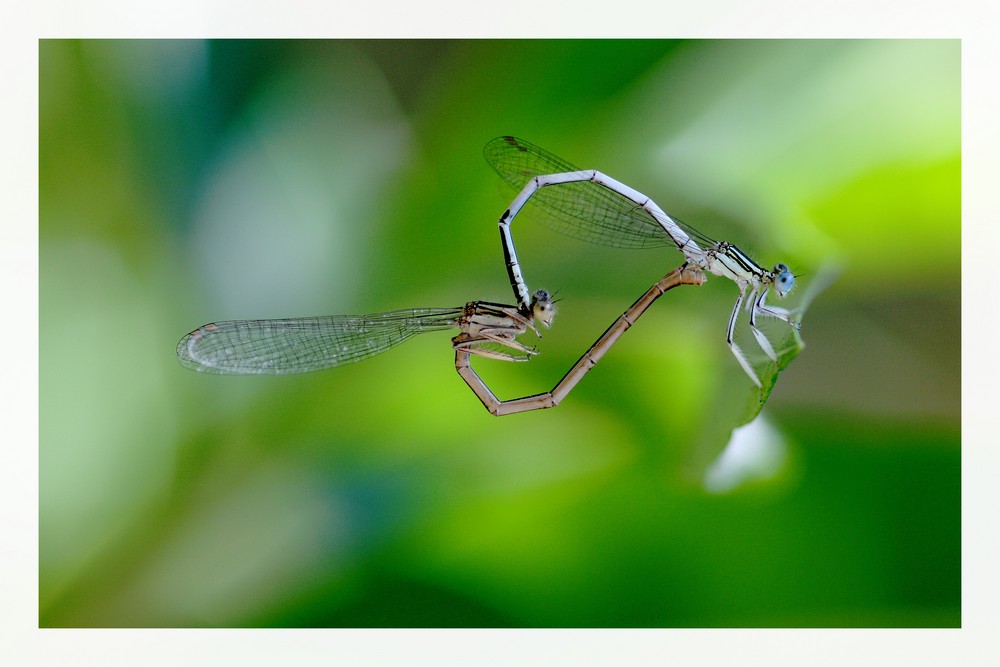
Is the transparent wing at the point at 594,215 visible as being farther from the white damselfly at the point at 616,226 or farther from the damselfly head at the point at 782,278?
the damselfly head at the point at 782,278

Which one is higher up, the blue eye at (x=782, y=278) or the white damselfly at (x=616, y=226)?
the white damselfly at (x=616, y=226)

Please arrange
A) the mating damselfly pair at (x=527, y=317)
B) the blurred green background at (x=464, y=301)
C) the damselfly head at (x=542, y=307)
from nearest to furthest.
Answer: the damselfly head at (x=542, y=307), the mating damselfly pair at (x=527, y=317), the blurred green background at (x=464, y=301)

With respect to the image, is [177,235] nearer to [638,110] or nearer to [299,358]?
[299,358]

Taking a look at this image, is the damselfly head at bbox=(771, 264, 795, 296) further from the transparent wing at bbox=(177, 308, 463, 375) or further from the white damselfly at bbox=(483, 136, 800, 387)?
the transparent wing at bbox=(177, 308, 463, 375)

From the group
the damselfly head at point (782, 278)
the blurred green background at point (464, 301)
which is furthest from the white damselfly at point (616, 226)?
the blurred green background at point (464, 301)

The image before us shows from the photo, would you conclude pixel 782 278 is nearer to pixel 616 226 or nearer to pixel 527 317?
pixel 616 226

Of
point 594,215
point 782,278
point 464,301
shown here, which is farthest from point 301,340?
point 782,278

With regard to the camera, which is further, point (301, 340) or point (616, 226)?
point (616, 226)
